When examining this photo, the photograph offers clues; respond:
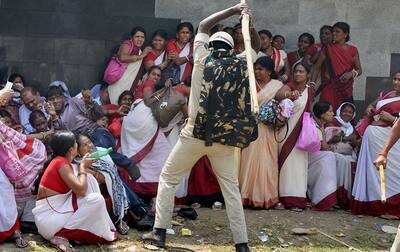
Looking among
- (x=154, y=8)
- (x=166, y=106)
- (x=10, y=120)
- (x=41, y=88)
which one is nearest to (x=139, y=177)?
(x=166, y=106)

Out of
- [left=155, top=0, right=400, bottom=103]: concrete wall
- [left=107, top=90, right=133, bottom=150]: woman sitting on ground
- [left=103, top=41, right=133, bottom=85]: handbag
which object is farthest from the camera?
[left=155, top=0, right=400, bottom=103]: concrete wall

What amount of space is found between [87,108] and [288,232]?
2.58 meters

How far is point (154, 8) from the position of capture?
9219 millimetres

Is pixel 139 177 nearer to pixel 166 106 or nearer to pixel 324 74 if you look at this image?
pixel 166 106

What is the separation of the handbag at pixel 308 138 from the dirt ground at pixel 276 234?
2.35 ft

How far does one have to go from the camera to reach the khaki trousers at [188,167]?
5859 millimetres

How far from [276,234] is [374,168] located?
1.64 metres

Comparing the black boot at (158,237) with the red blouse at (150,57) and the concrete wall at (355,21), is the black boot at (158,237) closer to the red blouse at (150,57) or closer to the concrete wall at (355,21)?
the red blouse at (150,57)

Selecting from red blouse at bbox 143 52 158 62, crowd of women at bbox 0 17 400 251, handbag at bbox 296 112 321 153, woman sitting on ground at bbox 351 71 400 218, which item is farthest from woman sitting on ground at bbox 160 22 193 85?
woman sitting on ground at bbox 351 71 400 218

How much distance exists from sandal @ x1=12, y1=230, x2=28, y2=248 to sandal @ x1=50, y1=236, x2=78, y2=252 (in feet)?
0.77

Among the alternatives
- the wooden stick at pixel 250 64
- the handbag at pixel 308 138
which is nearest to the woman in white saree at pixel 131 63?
the handbag at pixel 308 138

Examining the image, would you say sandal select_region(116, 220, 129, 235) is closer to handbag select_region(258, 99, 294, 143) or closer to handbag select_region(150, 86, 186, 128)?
handbag select_region(150, 86, 186, 128)

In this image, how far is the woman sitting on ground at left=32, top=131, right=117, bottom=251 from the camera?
584 centimetres

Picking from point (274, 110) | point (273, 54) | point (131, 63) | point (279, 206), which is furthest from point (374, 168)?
point (131, 63)
